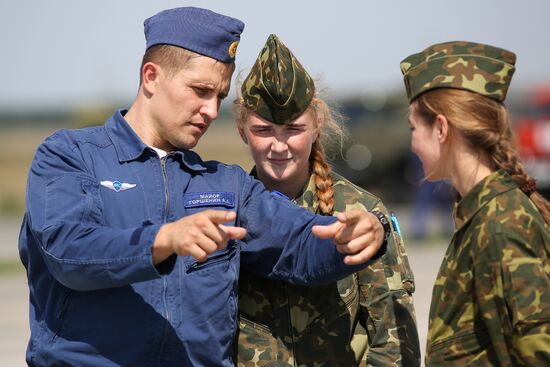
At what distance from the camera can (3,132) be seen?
230 feet

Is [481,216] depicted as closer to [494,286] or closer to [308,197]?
[494,286]

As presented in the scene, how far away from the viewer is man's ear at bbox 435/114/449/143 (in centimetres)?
304

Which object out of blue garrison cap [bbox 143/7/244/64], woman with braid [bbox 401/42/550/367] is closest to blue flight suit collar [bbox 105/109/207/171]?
blue garrison cap [bbox 143/7/244/64]

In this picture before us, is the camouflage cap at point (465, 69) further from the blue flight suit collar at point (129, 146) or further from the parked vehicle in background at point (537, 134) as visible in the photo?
the parked vehicle in background at point (537, 134)

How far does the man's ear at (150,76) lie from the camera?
→ 3.45 meters

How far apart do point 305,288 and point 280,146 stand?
1.86ft

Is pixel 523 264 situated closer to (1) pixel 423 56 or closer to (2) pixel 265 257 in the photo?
(1) pixel 423 56

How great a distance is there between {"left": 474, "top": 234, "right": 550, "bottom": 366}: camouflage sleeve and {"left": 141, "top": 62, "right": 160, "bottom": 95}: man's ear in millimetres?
1329

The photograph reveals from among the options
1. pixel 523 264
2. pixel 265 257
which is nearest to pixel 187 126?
pixel 265 257

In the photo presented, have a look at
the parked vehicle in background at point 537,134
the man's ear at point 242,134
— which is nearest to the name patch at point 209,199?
the man's ear at point 242,134

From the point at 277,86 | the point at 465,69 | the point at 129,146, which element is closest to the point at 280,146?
the point at 277,86

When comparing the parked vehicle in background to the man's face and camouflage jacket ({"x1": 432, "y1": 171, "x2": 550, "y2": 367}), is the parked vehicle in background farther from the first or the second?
camouflage jacket ({"x1": 432, "y1": 171, "x2": 550, "y2": 367})

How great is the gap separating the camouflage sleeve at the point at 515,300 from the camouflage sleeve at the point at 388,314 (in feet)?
2.68

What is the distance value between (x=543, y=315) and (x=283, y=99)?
4.64 ft
